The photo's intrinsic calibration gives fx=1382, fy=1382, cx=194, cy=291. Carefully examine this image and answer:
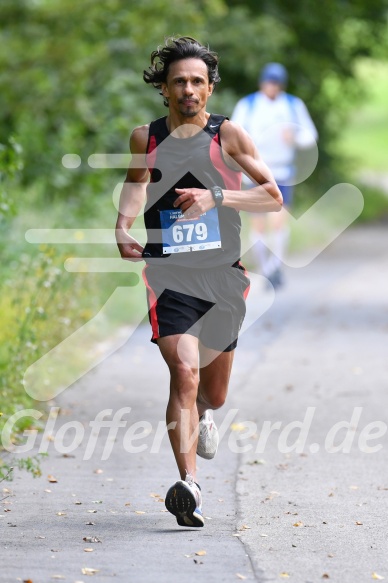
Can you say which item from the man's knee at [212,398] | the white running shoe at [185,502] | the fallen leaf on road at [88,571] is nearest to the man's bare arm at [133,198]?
the man's knee at [212,398]

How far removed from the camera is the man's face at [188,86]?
628 centimetres

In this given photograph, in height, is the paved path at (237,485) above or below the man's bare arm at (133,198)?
below

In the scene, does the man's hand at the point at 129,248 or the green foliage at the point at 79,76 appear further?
the green foliage at the point at 79,76

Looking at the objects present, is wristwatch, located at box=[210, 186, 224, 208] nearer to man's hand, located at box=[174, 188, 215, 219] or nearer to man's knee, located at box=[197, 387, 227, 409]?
man's hand, located at box=[174, 188, 215, 219]

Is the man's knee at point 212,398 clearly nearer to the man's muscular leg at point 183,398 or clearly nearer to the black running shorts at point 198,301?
the black running shorts at point 198,301

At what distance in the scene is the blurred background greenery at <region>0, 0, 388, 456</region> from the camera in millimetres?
9336

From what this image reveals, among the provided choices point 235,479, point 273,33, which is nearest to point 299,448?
point 235,479

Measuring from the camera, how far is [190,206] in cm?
619

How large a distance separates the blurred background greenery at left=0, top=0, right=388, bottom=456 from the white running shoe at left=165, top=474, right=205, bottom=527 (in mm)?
2183

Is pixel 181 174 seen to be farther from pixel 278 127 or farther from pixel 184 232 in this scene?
pixel 278 127

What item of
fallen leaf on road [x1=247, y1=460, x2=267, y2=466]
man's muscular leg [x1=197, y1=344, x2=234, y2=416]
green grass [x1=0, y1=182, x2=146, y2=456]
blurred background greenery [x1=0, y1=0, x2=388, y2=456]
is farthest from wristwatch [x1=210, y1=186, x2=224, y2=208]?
blurred background greenery [x1=0, y1=0, x2=388, y2=456]

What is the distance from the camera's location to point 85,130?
61.6 feet

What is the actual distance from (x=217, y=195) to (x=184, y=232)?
0.83ft

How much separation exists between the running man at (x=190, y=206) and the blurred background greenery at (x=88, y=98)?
1.85 metres
